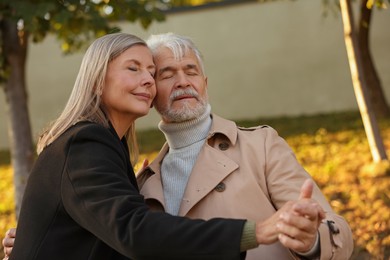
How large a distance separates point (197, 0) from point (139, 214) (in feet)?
62.0

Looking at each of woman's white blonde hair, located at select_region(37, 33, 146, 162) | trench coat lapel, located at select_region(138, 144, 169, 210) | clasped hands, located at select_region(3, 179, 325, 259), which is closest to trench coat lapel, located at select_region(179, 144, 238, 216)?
trench coat lapel, located at select_region(138, 144, 169, 210)

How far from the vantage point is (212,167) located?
309 cm

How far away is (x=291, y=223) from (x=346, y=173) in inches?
201

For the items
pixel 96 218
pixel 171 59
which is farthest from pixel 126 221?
pixel 171 59

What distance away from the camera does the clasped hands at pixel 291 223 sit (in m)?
2.20

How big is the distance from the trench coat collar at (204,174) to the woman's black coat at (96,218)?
0.39 metres

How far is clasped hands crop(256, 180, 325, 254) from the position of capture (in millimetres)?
2203

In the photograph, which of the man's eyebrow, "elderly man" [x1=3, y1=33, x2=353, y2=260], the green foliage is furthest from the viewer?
the green foliage

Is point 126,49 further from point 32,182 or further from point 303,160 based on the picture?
point 303,160

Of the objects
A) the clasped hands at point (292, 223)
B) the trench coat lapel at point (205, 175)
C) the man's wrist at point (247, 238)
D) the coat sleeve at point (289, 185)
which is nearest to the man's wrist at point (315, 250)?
the coat sleeve at point (289, 185)

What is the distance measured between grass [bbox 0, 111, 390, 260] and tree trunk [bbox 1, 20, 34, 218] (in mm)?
647

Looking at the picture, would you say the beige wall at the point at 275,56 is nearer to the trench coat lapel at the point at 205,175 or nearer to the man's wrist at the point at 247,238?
the trench coat lapel at the point at 205,175

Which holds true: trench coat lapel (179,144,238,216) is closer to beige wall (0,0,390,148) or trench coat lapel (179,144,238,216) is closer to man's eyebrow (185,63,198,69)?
man's eyebrow (185,63,198,69)

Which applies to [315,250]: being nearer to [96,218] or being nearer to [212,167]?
[212,167]
